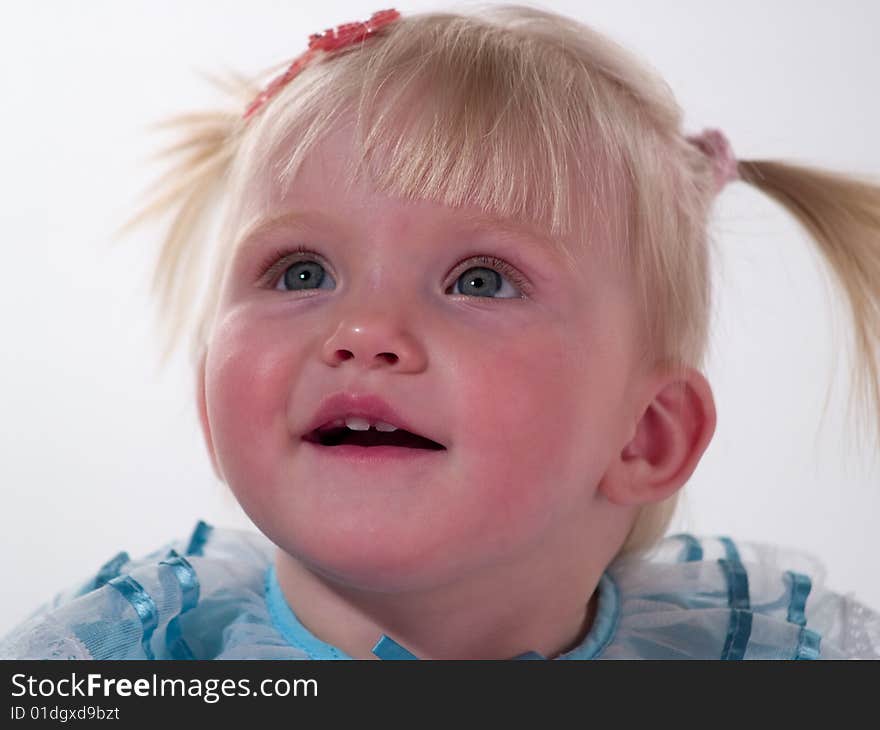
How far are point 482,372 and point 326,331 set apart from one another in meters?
0.14

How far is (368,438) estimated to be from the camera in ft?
4.10

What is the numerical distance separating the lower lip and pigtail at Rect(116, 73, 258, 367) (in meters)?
0.49

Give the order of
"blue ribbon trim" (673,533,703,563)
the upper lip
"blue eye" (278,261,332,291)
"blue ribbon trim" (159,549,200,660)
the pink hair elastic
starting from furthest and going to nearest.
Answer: "blue ribbon trim" (673,533,703,563)
the pink hair elastic
"blue ribbon trim" (159,549,200,660)
"blue eye" (278,261,332,291)
the upper lip

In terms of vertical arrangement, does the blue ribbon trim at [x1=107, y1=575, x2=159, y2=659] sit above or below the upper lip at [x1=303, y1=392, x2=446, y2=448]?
below

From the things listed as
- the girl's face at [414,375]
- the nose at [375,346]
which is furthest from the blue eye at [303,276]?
the nose at [375,346]

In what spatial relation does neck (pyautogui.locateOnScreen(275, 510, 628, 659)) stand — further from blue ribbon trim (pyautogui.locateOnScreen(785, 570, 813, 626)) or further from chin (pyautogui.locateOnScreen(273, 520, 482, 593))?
blue ribbon trim (pyautogui.locateOnScreen(785, 570, 813, 626))

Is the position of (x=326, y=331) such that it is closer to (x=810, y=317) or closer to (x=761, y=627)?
(x=761, y=627)

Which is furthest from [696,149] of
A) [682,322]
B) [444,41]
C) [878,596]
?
[878,596]

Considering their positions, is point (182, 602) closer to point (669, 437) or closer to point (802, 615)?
point (669, 437)

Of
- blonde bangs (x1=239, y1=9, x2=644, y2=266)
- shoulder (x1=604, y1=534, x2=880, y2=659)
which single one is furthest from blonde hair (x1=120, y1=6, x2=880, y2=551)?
shoulder (x1=604, y1=534, x2=880, y2=659)

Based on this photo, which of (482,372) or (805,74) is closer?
(482,372)

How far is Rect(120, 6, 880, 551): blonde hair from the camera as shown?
128 cm

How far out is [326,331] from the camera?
49.1 inches
